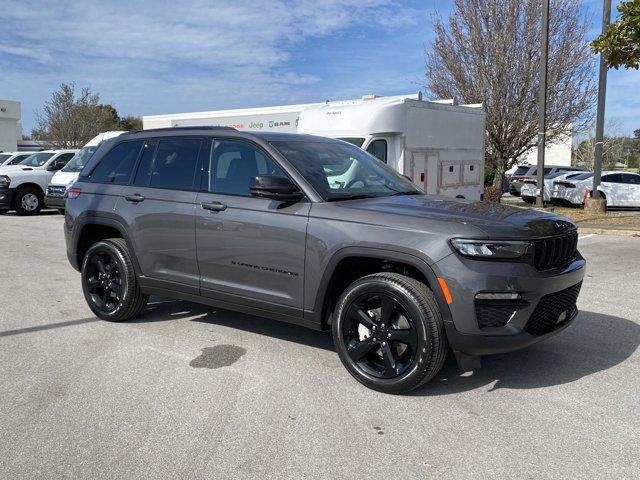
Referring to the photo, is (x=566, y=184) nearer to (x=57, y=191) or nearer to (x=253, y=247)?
(x=57, y=191)

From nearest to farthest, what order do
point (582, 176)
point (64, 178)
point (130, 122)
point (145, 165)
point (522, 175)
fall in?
point (145, 165) < point (64, 178) < point (582, 176) < point (522, 175) < point (130, 122)

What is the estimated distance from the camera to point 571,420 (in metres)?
3.81

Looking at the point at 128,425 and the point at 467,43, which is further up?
the point at 467,43

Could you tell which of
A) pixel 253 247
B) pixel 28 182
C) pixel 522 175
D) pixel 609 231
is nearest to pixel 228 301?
pixel 253 247

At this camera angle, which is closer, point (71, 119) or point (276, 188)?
point (276, 188)

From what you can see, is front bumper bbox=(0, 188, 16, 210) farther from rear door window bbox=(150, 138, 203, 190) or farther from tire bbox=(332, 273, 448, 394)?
tire bbox=(332, 273, 448, 394)

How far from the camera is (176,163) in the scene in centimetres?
555

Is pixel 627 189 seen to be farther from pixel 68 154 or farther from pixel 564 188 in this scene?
pixel 68 154

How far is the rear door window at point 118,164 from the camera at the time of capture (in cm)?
597

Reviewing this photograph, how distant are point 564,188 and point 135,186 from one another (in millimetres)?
17657

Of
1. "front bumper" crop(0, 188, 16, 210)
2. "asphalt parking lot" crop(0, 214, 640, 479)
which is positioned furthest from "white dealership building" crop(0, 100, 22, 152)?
"asphalt parking lot" crop(0, 214, 640, 479)

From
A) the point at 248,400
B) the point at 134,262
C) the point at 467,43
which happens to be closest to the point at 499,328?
the point at 248,400

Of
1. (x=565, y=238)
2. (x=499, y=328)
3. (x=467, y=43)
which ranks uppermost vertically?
(x=467, y=43)

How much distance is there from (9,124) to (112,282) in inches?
2500
